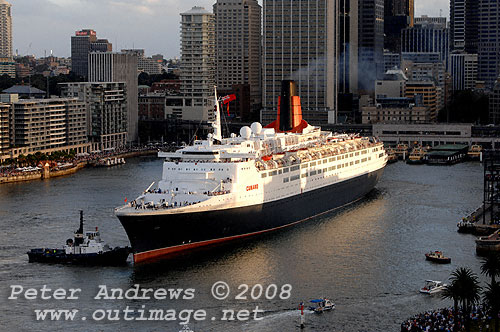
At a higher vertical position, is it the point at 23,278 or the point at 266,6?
the point at 266,6

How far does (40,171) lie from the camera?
51.2 m

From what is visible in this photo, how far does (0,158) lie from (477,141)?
30.2 m

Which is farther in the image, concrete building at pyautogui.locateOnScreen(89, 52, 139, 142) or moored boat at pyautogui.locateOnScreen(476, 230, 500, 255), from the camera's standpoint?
concrete building at pyautogui.locateOnScreen(89, 52, 139, 142)

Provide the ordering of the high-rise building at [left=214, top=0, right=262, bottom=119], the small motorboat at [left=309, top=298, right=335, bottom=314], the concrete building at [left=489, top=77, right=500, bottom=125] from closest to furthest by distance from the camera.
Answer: the small motorboat at [left=309, top=298, right=335, bottom=314] → the concrete building at [left=489, top=77, right=500, bottom=125] → the high-rise building at [left=214, top=0, right=262, bottom=119]

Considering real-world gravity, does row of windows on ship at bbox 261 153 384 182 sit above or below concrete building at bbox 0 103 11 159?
below

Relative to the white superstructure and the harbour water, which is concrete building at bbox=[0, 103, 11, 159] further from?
the white superstructure

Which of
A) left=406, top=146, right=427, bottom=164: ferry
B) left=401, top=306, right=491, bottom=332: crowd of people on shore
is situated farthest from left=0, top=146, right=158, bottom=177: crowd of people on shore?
left=401, top=306, right=491, bottom=332: crowd of people on shore

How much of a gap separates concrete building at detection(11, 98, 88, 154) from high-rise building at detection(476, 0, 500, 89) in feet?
197

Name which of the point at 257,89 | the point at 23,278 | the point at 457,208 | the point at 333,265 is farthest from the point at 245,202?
the point at 257,89

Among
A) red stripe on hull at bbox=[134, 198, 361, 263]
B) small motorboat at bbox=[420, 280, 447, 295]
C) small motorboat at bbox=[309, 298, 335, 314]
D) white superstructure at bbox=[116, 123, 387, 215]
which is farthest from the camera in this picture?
white superstructure at bbox=[116, 123, 387, 215]

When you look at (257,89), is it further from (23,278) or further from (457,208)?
(23,278)

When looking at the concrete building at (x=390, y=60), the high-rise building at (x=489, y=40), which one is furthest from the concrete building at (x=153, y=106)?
the high-rise building at (x=489, y=40)

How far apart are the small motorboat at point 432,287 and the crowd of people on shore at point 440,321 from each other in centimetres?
244

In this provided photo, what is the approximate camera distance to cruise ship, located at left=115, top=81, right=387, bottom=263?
93.5 feet
